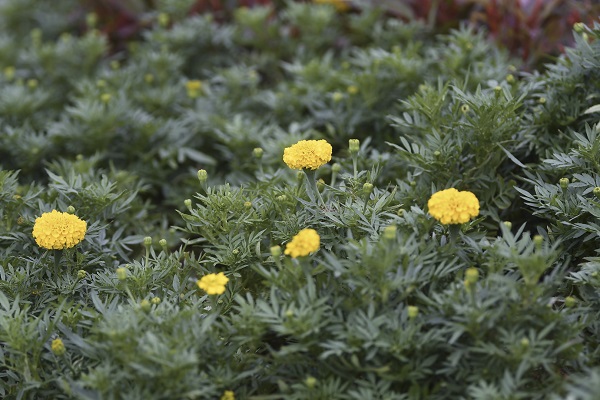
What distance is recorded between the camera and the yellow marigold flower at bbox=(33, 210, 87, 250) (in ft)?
6.66

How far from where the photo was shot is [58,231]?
2.04m

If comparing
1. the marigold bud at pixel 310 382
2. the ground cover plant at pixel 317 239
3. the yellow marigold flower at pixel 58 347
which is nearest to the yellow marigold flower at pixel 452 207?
the ground cover plant at pixel 317 239

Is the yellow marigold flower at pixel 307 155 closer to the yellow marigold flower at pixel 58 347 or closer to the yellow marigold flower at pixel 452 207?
the yellow marigold flower at pixel 452 207

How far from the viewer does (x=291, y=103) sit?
3.18 metres

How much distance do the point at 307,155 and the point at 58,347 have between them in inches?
34.9

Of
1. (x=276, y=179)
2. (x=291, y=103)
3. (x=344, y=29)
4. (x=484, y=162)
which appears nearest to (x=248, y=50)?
(x=344, y=29)

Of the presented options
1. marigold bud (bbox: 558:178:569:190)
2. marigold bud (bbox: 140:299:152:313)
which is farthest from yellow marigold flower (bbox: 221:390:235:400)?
marigold bud (bbox: 558:178:569:190)

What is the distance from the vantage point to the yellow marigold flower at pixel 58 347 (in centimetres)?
180

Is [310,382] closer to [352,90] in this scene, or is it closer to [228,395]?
[228,395]

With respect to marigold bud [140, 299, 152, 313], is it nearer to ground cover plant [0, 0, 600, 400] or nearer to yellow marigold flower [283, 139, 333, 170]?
ground cover plant [0, 0, 600, 400]

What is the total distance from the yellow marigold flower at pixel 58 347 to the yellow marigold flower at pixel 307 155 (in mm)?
815

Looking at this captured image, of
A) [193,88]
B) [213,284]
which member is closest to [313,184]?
[213,284]

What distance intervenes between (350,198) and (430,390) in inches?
24.7

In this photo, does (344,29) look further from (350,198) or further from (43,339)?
(43,339)
